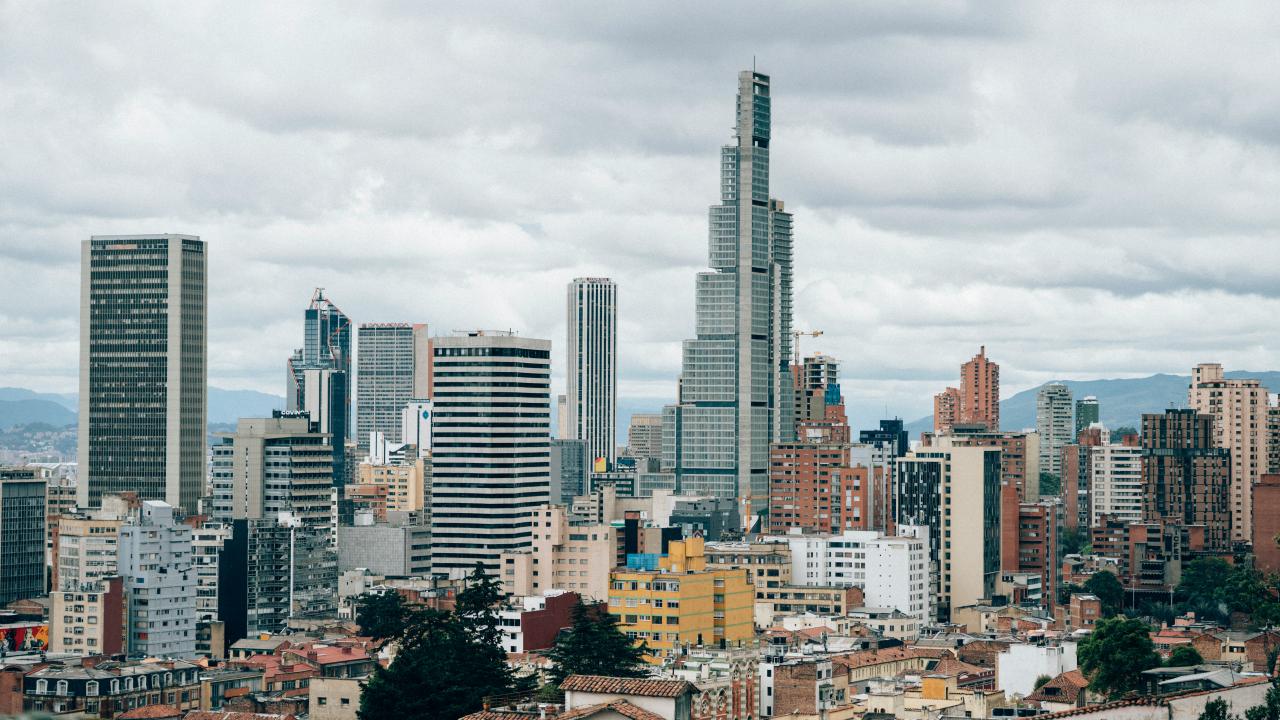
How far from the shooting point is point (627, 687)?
58500 mm

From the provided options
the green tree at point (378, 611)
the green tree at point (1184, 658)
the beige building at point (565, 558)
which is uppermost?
the beige building at point (565, 558)

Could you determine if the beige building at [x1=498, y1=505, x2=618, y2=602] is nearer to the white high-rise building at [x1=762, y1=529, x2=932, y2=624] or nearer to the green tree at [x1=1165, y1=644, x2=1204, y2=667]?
the white high-rise building at [x1=762, y1=529, x2=932, y2=624]

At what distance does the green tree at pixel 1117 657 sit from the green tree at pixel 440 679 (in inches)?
1170

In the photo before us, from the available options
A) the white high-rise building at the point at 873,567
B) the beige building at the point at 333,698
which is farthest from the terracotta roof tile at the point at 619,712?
the white high-rise building at the point at 873,567

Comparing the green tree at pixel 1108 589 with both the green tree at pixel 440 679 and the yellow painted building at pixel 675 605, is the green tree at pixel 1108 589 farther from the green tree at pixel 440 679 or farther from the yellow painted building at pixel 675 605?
the green tree at pixel 440 679

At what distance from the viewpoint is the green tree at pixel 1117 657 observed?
99.9m

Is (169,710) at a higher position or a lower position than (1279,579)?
lower

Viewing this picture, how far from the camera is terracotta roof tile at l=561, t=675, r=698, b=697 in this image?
58062 mm

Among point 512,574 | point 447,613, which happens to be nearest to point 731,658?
point 447,613

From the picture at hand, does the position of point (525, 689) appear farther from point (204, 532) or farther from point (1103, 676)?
point (204, 532)

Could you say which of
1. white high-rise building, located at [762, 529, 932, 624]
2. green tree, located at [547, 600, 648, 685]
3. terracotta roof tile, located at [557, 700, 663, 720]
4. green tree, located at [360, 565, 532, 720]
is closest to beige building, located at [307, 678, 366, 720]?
green tree, located at [547, 600, 648, 685]

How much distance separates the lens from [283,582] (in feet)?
618

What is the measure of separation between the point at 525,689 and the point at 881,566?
315 ft

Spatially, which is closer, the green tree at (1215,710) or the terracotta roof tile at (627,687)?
the terracotta roof tile at (627,687)
